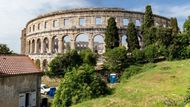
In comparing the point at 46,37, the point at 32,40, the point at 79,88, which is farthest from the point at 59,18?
the point at 79,88

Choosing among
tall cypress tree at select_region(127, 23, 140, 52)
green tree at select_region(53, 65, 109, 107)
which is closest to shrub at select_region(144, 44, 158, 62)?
tall cypress tree at select_region(127, 23, 140, 52)

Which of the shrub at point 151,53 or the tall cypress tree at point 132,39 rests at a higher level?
the tall cypress tree at point 132,39

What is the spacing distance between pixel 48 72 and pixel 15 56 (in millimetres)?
15886

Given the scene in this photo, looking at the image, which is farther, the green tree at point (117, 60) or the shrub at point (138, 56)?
the shrub at point (138, 56)

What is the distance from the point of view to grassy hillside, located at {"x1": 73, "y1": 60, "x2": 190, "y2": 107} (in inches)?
757

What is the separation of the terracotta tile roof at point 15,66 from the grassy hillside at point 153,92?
20.2 feet

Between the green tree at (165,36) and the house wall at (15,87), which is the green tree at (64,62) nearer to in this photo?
the green tree at (165,36)

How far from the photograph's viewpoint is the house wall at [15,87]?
22.7 meters

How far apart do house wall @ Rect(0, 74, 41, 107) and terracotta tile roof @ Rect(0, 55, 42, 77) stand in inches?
14.5

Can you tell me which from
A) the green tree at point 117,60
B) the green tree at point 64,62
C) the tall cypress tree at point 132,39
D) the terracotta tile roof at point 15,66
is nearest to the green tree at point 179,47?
the green tree at point 117,60

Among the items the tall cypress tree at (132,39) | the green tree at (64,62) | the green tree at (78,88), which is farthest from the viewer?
the tall cypress tree at (132,39)

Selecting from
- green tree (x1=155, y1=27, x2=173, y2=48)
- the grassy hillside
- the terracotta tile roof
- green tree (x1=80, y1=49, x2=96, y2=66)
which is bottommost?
the grassy hillside

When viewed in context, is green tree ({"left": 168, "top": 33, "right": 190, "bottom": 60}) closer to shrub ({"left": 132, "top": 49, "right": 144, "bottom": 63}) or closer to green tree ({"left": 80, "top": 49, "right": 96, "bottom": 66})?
shrub ({"left": 132, "top": 49, "right": 144, "bottom": 63})

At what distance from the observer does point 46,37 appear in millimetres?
62281
